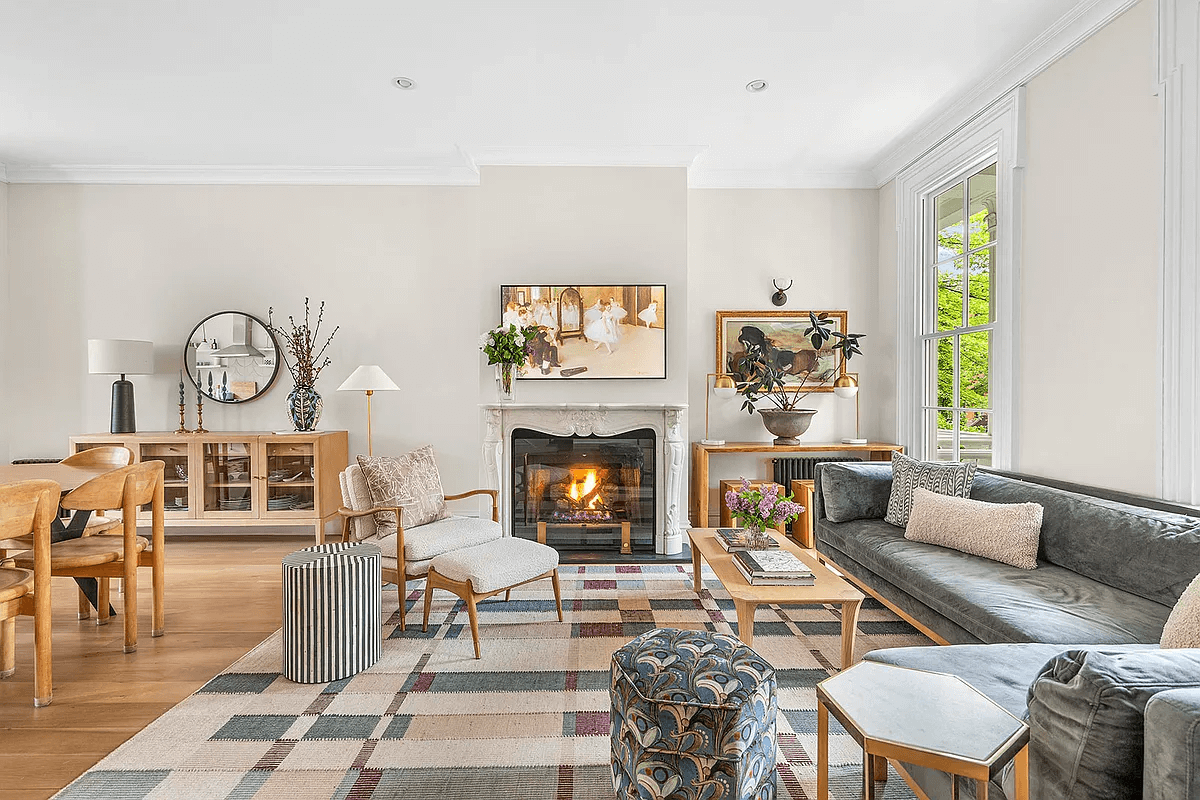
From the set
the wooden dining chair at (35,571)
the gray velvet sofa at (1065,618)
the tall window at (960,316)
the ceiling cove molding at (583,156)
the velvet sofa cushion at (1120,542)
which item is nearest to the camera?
the gray velvet sofa at (1065,618)

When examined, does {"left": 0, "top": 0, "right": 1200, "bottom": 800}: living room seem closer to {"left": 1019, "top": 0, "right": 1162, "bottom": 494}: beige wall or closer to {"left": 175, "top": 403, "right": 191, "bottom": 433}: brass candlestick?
{"left": 1019, "top": 0, "right": 1162, "bottom": 494}: beige wall

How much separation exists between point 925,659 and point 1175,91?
2522 mm

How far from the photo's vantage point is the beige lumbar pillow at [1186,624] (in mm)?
1625

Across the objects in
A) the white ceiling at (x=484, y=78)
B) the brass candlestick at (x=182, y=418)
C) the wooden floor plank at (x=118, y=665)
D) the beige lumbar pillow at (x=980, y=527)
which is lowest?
the wooden floor plank at (x=118, y=665)

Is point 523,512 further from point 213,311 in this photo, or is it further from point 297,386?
point 213,311

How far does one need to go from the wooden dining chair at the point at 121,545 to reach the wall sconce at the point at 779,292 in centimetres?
432

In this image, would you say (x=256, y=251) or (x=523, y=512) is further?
(x=256, y=251)

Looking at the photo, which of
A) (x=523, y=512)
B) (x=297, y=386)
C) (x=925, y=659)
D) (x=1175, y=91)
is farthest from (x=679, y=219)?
(x=925, y=659)

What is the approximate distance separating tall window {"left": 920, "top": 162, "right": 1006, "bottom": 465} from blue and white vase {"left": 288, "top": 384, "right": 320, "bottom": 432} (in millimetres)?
4595

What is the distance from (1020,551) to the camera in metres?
2.82

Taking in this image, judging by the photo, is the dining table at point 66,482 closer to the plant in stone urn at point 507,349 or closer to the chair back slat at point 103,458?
the chair back slat at point 103,458

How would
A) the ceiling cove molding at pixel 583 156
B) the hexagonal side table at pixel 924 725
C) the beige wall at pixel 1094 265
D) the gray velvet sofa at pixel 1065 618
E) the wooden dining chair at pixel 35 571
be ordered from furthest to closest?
the ceiling cove molding at pixel 583 156 < the beige wall at pixel 1094 265 < the wooden dining chair at pixel 35 571 < the hexagonal side table at pixel 924 725 < the gray velvet sofa at pixel 1065 618

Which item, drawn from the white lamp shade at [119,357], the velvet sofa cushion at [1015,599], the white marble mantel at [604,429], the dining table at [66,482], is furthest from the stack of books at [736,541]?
the white lamp shade at [119,357]

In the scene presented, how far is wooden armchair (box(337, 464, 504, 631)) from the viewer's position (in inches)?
127
